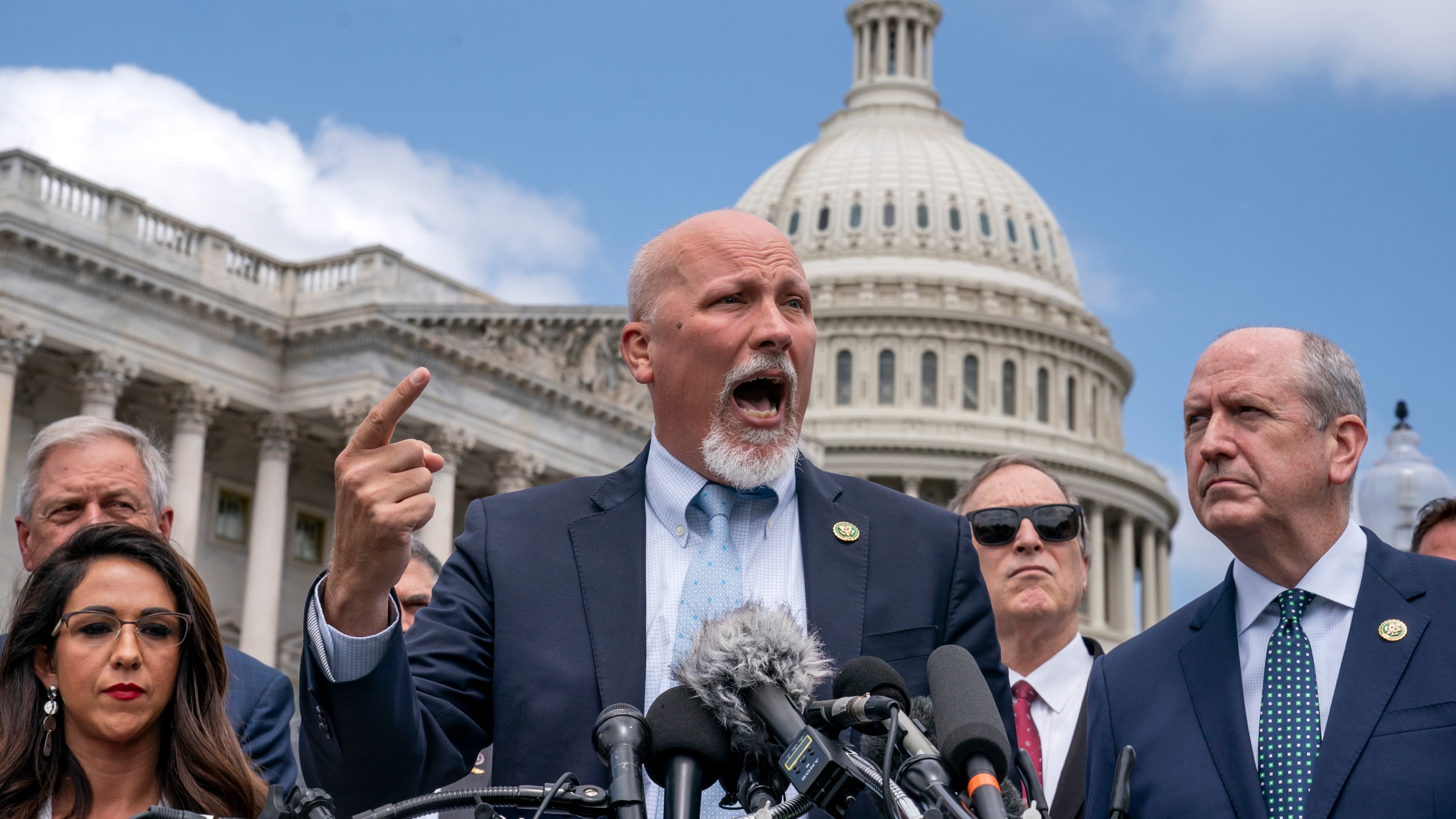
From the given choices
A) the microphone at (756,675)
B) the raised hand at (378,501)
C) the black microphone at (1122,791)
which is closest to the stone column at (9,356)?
the raised hand at (378,501)

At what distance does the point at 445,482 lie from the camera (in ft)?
126

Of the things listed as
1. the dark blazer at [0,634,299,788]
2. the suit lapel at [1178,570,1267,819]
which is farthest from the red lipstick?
the suit lapel at [1178,570,1267,819]

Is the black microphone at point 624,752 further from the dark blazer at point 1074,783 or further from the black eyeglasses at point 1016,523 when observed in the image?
the black eyeglasses at point 1016,523

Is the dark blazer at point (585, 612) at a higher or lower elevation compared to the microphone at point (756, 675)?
higher

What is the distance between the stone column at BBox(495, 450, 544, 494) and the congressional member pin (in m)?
36.3

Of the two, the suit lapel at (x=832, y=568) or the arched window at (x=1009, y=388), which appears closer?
the suit lapel at (x=832, y=568)

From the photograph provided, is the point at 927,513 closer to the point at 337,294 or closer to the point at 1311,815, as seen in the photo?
the point at 1311,815

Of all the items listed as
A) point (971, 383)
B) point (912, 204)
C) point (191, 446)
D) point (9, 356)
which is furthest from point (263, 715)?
point (912, 204)

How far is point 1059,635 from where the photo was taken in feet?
22.8

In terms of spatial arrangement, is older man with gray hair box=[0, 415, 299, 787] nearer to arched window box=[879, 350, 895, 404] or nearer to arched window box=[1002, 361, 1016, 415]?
arched window box=[879, 350, 895, 404]

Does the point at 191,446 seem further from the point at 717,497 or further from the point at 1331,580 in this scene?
the point at 1331,580

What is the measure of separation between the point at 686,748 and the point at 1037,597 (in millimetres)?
4059

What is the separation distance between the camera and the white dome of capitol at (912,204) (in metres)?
89.6

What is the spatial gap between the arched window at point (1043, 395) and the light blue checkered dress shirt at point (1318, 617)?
276 ft
